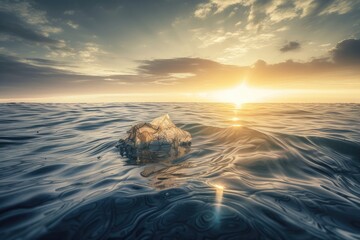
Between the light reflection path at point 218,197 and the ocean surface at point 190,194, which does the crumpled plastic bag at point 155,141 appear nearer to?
the ocean surface at point 190,194

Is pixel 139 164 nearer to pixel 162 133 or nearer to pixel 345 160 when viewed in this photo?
pixel 162 133

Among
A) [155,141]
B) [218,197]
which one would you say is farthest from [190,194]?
[155,141]

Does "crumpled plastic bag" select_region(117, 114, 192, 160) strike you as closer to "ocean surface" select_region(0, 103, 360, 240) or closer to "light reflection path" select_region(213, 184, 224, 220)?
"ocean surface" select_region(0, 103, 360, 240)

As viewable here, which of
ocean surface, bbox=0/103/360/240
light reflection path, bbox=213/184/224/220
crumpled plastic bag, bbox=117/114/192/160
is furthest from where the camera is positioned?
crumpled plastic bag, bbox=117/114/192/160

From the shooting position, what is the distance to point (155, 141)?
494cm

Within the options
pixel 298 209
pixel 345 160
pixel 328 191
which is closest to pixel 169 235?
pixel 298 209

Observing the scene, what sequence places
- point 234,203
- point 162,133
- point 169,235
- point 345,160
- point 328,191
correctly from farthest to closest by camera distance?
1. point 162,133
2. point 345,160
3. point 328,191
4. point 234,203
5. point 169,235

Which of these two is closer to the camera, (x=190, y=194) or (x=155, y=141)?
(x=190, y=194)

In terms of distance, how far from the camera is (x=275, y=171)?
3.47 metres

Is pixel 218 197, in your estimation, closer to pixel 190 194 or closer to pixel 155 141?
pixel 190 194

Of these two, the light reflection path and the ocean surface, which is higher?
the light reflection path

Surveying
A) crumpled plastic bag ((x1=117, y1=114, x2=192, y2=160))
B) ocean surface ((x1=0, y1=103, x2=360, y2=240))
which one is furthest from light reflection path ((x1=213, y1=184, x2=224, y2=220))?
crumpled plastic bag ((x1=117, y1=114, x2=192, y2=160))

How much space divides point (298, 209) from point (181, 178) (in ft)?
5.02

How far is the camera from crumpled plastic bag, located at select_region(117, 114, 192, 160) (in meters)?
4.62
